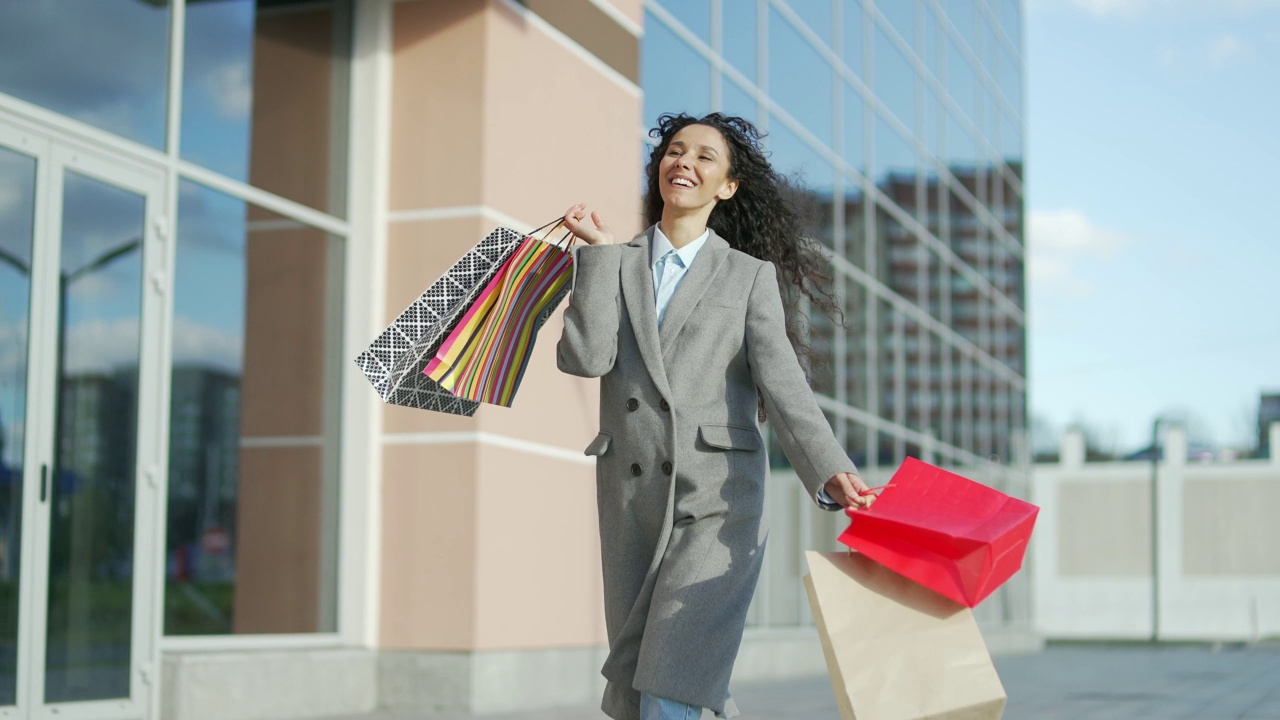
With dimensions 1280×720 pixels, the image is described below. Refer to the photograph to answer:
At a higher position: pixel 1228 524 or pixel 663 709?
pixel 663 709

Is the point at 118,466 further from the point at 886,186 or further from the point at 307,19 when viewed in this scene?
the point at 886,186

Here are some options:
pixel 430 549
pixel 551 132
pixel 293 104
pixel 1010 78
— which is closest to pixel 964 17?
pixel 1010 78

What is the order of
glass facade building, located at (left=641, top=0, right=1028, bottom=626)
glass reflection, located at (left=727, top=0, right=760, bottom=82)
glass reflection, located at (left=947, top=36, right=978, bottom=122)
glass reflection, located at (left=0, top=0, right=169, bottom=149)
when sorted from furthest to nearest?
glass reflection, located at (left=947, top=36, right=978, bottom=122) < glass facade building, located at (left=641, top=0, right=1028, bottom=626) < glass reflection, located at (left=727, top=0, right=760, bottom=82) < glass reflection, located at (left=0, top=0, right=169, bottom=149)

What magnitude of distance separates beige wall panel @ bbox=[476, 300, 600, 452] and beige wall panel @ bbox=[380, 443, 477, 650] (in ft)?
1.15

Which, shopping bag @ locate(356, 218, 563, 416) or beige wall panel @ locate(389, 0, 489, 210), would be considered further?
beige wall panel @ locate(389, 0, 489, 210)

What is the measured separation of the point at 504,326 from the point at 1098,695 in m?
7.62

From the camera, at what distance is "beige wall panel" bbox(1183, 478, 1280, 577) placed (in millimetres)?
44719

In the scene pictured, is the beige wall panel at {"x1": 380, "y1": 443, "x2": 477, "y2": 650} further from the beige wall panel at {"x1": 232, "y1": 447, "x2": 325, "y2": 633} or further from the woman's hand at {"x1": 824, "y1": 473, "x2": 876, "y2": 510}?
the woman's hand at {"x1": 824, "y1": 473, "x2": 876, "y2": 510}

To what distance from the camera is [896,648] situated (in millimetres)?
2912

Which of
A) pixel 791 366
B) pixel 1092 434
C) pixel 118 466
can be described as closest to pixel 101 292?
pixel 118 466

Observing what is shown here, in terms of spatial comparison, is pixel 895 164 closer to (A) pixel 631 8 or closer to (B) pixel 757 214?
(A) pixel 631 8

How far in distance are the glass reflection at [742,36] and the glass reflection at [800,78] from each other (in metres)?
0.38

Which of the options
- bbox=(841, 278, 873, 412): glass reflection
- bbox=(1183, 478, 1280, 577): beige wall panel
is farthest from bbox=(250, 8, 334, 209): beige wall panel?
bbox=(1183, 478, 1280, 577): beige wall panel

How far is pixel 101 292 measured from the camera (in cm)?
629
